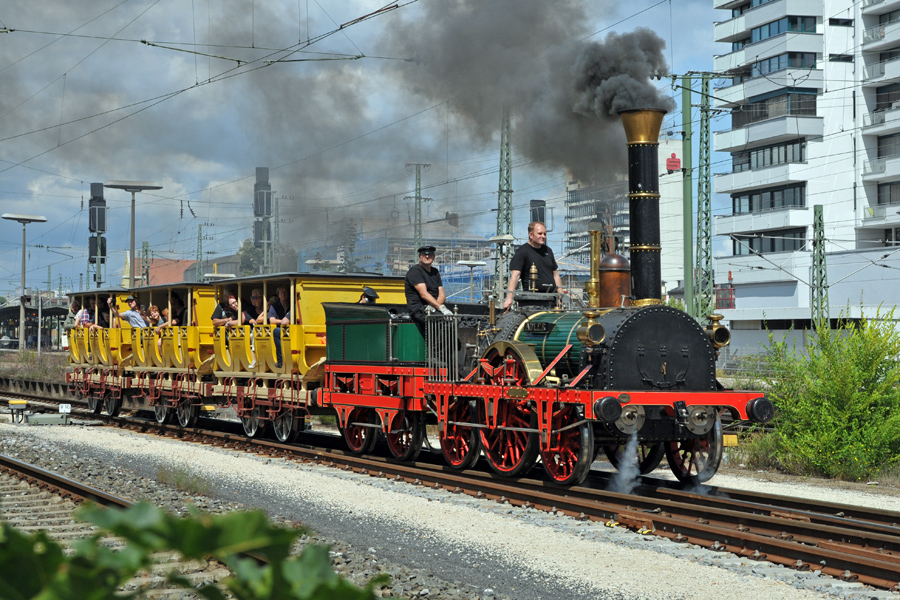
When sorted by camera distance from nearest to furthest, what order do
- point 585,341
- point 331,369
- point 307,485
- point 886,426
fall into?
1. point 585,341
2. point 307,485
3. point 886,426
4. point 331,369

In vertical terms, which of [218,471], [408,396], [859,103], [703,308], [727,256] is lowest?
[218,471]

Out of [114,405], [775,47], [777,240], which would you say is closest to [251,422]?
[114,405]

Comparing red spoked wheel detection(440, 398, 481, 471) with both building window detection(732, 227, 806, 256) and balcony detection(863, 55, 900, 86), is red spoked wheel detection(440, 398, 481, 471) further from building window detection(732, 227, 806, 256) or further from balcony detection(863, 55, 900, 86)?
balcony detection(863, 55, 900, 86)

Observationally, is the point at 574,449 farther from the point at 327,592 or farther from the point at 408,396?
the point at 327,592

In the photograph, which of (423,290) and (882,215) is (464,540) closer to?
(423,290)

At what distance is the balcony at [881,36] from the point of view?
48.7 metres

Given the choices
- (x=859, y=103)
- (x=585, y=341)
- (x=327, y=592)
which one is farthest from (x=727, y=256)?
(x=327, y=592)

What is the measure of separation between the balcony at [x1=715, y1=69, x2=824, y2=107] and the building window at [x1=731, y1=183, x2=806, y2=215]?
564 centimetres

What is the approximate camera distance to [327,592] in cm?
112

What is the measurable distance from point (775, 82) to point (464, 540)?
51.3 meters

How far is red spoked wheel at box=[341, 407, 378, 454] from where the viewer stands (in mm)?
13305

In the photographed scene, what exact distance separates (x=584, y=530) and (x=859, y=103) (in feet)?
165

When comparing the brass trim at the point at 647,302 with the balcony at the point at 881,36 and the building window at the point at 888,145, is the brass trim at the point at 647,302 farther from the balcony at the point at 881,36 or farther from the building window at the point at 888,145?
the balcony at the point at 881,36

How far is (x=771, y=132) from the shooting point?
54031 mm
